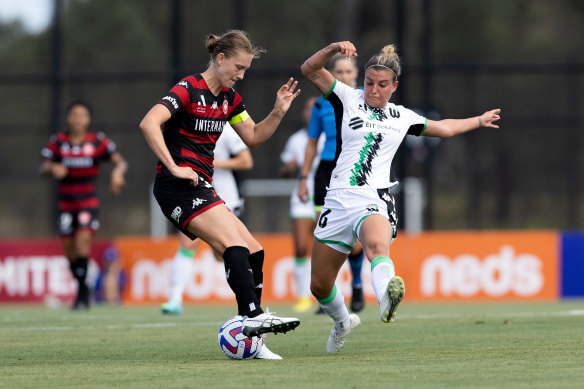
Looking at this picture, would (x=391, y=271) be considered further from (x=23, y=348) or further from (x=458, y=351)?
(x=23, y=348)

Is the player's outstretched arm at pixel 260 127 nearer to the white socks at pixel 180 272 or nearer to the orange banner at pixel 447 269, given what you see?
the white socks at pixel 180 272

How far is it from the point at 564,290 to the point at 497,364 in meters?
9.41

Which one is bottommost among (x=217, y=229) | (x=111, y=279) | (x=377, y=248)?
(x=111, y=279)

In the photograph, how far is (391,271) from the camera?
19.9ft

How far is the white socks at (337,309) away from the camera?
672 cm

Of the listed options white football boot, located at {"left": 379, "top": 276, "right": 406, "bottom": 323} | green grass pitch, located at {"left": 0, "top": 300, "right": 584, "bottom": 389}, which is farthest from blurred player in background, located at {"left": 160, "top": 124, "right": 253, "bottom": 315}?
white football boot, located at {"left": 379, "top": 276, "right": 406, "bottom": 323}

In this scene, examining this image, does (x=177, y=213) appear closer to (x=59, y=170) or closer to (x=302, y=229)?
(x=302, y=229)

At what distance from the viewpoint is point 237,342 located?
6.23 meters

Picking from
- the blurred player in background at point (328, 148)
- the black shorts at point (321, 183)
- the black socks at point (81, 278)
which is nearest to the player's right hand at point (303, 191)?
the blurred player in background at point (328, 148)

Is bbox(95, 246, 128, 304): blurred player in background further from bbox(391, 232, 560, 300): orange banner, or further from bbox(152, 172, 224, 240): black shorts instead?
bbox(152, 172, 224, 240): black shorts

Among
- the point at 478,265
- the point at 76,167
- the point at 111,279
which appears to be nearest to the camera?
the point at 76,167

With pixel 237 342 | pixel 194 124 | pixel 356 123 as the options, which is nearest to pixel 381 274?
pixel 237 342

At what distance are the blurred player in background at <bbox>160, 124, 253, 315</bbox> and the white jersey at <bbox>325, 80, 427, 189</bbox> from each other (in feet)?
12.8

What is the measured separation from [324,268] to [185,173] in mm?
1132
